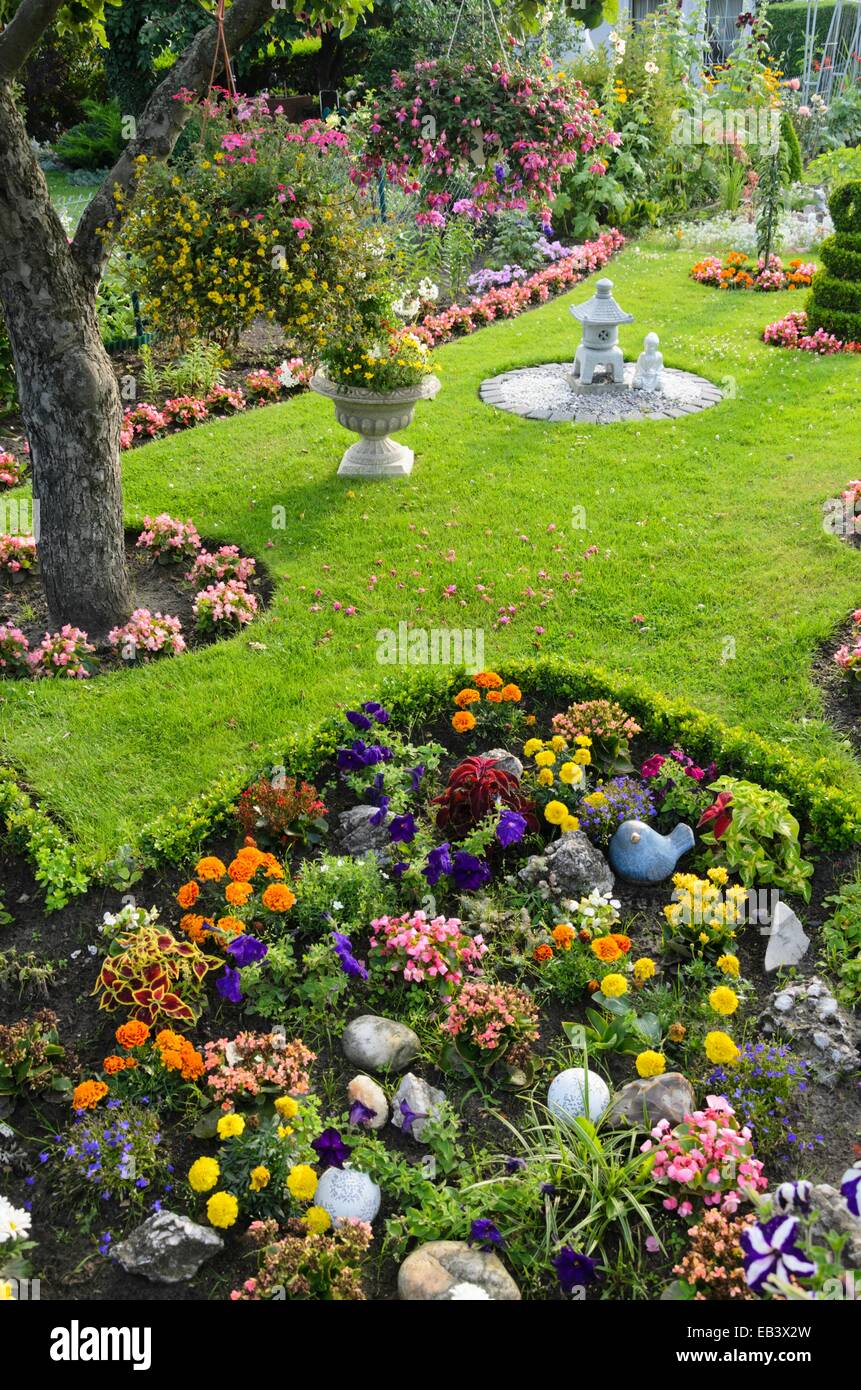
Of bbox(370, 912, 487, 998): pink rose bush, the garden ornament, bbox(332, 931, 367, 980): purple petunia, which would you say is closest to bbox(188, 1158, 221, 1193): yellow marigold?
bbox(332, 931, 367, 980): purple petunia

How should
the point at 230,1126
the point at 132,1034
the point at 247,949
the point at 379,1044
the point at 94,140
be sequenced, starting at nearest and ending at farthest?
the point at 230,1126
the point at 132,1034
the point at 379,1044
the point at 247,949
the point at 94,140

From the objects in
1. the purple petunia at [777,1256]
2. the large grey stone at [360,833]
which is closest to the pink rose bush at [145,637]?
the large grey stone at [360,833]

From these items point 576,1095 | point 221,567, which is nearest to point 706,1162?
point 576,1095

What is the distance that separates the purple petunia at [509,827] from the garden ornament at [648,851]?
458 millimetres

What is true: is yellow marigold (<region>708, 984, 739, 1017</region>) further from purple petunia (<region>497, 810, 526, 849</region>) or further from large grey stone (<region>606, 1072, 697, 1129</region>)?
purple petunia (<region>497, 810, 526, 849</region>)

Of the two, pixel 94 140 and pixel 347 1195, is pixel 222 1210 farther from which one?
pixel 94 140

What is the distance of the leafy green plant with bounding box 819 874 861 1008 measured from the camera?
4.13 m

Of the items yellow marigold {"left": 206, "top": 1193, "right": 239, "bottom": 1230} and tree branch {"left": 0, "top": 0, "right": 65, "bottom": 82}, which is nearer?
yellow marigold {"left": 206, "top": 1193, "right": 239, "bottom": 1230}

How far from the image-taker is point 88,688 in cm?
611

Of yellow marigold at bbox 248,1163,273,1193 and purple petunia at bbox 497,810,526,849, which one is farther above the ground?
purple petunia at bbox 497,810,526,849

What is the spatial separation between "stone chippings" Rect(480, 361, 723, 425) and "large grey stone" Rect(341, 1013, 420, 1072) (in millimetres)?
6624

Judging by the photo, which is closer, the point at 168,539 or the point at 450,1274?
the point at 450,1274

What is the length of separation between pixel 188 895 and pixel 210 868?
14cm

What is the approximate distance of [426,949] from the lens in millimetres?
4191
